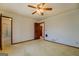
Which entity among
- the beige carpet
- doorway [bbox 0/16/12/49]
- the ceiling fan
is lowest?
the beige carpet

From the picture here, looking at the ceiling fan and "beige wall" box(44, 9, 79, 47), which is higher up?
the ceiling fan

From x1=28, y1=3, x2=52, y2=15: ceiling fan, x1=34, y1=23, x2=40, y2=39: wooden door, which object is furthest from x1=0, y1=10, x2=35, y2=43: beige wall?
x1=28, y1=3, x2=52, y2=15: ceiling fan

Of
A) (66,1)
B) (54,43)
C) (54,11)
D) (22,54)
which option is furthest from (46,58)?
(66,1)

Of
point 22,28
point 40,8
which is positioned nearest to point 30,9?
point 40,8

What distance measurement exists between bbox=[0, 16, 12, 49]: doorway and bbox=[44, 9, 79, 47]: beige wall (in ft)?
1.93

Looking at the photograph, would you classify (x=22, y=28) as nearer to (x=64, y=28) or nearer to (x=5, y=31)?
(x=5, y=31)

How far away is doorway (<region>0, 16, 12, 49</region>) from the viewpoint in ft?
4.97

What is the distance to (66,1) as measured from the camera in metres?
1.49

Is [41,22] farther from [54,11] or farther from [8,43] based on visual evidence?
[8,43]

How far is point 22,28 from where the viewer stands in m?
1.66

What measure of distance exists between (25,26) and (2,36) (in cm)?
39

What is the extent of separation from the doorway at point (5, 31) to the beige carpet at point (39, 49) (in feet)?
0.27

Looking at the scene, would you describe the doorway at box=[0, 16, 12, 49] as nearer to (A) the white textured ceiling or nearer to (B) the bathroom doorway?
(B) the bathroom doorway

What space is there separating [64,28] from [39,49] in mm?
516
